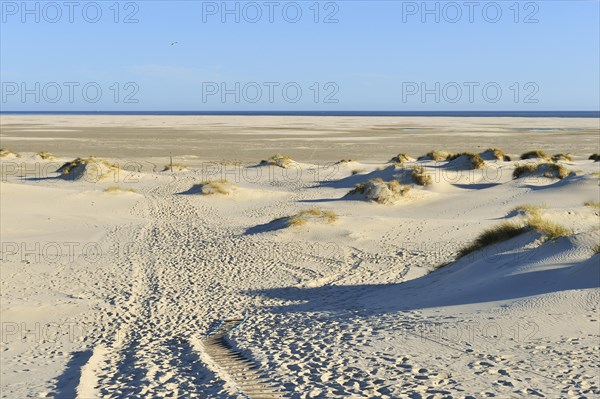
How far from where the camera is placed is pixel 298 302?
11383 millimetres

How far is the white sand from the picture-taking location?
23.5ft

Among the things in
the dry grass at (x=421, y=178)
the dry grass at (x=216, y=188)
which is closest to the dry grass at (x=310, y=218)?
the dry grass at (x=216, y=188)

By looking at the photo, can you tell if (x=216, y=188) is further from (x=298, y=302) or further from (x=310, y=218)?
(x=298, y=302)

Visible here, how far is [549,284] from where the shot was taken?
32.2ft

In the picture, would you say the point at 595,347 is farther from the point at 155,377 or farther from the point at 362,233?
the point at 362,233

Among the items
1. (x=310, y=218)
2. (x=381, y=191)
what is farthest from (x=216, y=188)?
(x=310, y=218)

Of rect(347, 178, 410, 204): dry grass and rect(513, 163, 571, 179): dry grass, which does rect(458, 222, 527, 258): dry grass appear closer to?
rect(347, 178, 410, 204): dry grass

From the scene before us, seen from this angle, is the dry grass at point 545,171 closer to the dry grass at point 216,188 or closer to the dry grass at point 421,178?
the dry grass at point 421,178

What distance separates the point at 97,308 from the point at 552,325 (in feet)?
22.9

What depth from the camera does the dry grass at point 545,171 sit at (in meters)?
28.2

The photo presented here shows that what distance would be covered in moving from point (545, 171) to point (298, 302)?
66.0 feet

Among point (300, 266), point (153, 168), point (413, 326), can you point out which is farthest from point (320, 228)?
point (153, 168)

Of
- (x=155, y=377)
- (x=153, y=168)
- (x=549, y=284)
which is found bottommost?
(x=155, y=377)

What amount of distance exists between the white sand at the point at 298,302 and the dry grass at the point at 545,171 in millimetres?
5901
